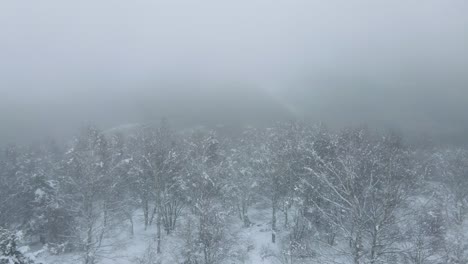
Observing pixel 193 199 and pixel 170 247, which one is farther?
pixel 193 199

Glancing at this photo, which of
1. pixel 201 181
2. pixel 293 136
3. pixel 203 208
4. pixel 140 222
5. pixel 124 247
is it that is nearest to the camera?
pixel 203 208

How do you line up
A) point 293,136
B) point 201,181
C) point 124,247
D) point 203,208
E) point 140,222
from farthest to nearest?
point 140,222 < point 293,136 < point 124,247 < point 201,181 < point 203,208

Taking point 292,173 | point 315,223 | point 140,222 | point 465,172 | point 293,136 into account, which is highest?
point 293,136

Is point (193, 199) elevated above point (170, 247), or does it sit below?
above

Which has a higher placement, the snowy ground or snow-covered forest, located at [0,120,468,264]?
snow-covered forest, located at [0,120,468,264]

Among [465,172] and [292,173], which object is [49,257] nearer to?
[292,173]

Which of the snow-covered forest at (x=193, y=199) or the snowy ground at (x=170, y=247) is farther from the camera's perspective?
the snowy ground at (x=170, y=247)

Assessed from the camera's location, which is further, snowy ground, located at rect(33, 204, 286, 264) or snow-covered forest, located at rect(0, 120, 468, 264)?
snowy ground, located at rect(33, 204, 286, 264)

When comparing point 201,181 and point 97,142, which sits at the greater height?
point 97,142

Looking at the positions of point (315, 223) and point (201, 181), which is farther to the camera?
point (315, 223)

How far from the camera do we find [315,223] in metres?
30.9

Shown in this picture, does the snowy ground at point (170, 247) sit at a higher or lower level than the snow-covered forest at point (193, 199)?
lower

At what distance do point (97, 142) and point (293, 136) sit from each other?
21.4m

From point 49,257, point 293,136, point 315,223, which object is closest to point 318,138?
point 293,136
